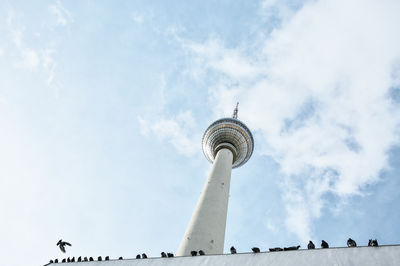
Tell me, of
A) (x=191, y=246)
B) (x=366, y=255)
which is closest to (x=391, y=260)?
(x=366, y=255)

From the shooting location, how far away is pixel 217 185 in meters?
32.2

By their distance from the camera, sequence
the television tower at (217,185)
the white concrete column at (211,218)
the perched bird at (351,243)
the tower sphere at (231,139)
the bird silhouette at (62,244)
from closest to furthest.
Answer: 1. the perched bird at (351,243)
2. the bird silhouette at (62,244)
3. the white concrete column at (211,218)
4. the television tower at (217,185)
5. the tower sphere at (231,139)

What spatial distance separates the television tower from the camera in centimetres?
2600

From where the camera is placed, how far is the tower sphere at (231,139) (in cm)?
4206

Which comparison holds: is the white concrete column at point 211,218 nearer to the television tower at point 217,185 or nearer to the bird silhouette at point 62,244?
the television tower at point 217,185

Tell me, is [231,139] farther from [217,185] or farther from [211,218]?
[211,218]

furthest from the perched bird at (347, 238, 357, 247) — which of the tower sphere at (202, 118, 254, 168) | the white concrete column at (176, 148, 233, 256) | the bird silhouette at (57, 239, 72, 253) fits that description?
the tower sphere at (202, 118, 254, 168)

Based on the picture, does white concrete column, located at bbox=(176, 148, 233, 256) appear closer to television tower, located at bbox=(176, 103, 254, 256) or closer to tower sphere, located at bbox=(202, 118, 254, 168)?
television tower, located at bbox=(176, 103, 254, 256)

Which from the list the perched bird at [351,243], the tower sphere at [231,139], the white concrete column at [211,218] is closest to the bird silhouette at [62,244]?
the white concrete column at [211,218]

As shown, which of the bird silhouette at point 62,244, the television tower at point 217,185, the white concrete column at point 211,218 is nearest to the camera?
the bird silhouette at point 62,244

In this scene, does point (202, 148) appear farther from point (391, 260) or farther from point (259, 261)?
point (391, 260)

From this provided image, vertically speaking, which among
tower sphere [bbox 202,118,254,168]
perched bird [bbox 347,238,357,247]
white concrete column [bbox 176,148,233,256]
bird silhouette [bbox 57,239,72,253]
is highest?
tower sphere [bbox 202,118,254,168]

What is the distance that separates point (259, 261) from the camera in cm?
1501

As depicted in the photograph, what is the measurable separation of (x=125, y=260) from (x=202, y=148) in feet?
91.4
